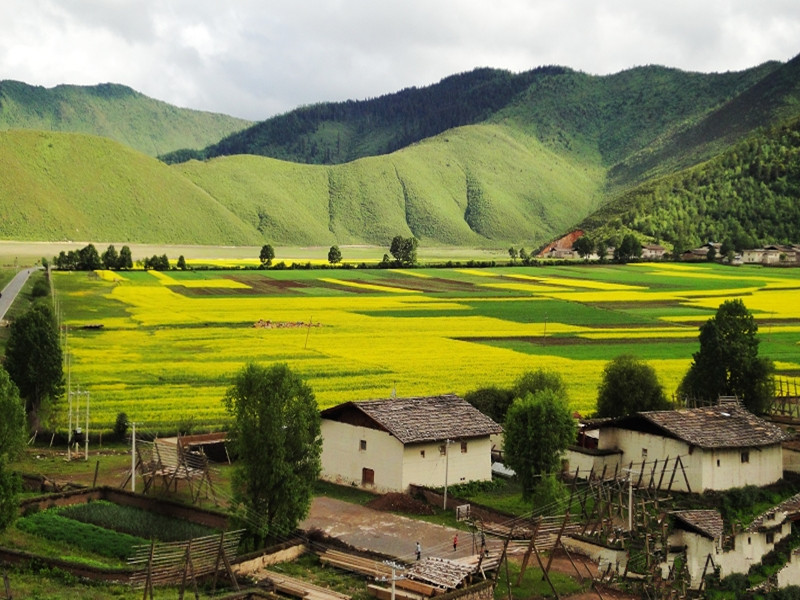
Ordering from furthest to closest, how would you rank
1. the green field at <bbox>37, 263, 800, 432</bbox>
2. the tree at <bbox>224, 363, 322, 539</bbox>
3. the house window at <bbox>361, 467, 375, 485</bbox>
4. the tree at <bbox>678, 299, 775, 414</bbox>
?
the green field at <bbox>37, 263, 800, 432</bbox>, the tree at <bbox>678, 299, 775, 414</bbox>, the house window at <bbox>361, 467, 375, 485</bbox>, the tree at <bbox>224, 363, 322, 539</bbox>

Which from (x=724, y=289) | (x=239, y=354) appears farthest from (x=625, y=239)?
(x=239, y=354)

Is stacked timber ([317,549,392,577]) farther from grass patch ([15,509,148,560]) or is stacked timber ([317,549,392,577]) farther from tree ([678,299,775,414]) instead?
tree ([678,299,775,414])

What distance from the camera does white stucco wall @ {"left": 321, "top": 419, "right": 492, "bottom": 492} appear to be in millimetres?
39062

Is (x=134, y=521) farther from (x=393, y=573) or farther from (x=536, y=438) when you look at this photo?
(x=536, y=438)

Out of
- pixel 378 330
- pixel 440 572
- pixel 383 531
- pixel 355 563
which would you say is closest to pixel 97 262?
pixel 378 330

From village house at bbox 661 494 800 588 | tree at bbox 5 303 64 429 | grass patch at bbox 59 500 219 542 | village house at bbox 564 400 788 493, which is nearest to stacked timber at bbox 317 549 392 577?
grass patch at bbox 59 500 219 542

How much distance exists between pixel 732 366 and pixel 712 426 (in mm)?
9226

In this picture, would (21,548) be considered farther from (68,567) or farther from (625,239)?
(625,239)

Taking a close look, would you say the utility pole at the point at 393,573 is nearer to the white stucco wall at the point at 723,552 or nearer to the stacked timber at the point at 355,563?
the stacked timber at the point at 355,563

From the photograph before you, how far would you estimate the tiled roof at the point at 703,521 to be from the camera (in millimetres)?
34062

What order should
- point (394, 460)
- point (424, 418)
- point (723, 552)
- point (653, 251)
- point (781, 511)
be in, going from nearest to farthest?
point (723, 552), point (781, 511), point (394, 460), point (424, 418), point (653, 251)

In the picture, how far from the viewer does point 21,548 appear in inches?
1193

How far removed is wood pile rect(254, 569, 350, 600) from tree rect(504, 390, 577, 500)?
1120 cm

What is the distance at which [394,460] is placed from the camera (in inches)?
1540
